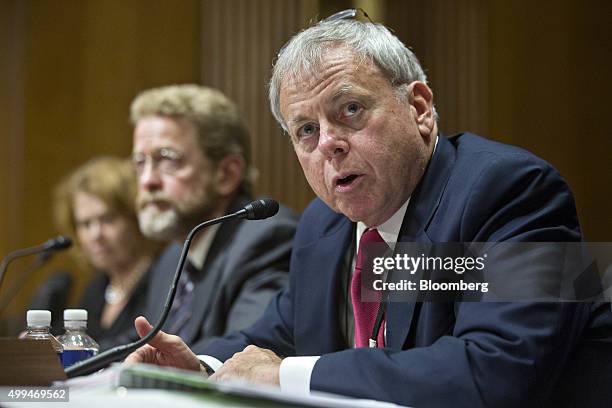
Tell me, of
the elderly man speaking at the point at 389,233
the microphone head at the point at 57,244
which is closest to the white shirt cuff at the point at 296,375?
the elderly man speaking at the point at 389,233

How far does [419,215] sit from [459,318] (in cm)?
34

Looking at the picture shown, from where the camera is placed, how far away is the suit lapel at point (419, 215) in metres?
1.96

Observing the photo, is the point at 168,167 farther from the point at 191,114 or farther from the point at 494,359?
the point at 494,359

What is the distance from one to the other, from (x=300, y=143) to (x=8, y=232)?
4.20m

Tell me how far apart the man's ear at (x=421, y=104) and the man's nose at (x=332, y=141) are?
22cm

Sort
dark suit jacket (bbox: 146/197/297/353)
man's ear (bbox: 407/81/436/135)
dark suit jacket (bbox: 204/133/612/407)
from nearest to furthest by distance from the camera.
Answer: dark suit jacket (bbox: 204/133/612/407), man's ear (bbox: 407/81/436/135), dark suit jacket (bbox: 146/197/297/353)

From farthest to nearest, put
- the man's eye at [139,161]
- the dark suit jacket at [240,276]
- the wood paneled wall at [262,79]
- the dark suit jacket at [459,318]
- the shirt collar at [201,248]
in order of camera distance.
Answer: the wood paneled wall at [262,79] < the man's eye at [139,161] < the shirt collar at [201,248] < the dark suit jacket at [240,276] < the dark suit jacket at [459,318]

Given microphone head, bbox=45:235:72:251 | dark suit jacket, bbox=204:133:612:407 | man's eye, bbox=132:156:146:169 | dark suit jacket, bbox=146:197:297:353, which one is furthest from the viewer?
man's eye, bbox=132:156:146:169

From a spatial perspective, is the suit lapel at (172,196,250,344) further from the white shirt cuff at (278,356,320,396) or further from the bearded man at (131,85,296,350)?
the white shirt cuff at (278,356,320,396)

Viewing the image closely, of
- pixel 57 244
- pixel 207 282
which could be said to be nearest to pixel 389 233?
pixel 57 244

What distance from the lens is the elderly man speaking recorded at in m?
1.65

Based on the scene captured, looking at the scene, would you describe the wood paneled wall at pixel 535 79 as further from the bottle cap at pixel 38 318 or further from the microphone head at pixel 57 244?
the bottle cap at pixel 38 318

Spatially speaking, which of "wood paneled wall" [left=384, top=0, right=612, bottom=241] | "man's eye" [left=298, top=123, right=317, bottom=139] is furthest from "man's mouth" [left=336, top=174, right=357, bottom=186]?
"wood paneled wall" [left=384, top=0, right=612, bottom=241]

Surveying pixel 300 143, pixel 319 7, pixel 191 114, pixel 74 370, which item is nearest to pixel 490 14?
pixel 319 7
